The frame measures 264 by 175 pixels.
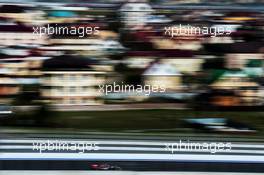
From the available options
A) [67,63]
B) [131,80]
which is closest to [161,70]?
[131,80]

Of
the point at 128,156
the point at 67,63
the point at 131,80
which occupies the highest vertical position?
the point at 67,63

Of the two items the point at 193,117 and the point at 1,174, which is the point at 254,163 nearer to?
the point at 193,117

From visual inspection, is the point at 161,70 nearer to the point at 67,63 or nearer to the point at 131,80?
the point at 131,80

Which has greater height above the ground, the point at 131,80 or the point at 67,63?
the point at 67,63

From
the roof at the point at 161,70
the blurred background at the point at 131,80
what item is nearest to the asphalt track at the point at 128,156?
the blurred background at the point at 131,80

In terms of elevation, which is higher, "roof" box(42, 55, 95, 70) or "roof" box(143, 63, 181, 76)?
"roof" box(42, 55, 95, 70)

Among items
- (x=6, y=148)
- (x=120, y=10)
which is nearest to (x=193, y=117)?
(x=120, y=10)

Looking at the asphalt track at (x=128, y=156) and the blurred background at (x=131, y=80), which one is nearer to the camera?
the blurred background at (x=131, y=80)

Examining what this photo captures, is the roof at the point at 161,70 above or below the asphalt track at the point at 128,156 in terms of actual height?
above

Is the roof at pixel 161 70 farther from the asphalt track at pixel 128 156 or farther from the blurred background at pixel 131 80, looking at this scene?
the asphalt track at pixel 128 156

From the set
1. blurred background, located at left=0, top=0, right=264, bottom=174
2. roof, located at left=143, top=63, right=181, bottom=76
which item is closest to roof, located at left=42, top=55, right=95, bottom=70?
blurred background, located at left=0, top=0, right=264, bottom=174

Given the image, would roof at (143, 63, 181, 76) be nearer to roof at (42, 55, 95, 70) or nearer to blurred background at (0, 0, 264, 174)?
blurred background at (0, 0, 264, 174)

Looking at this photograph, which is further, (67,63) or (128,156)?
(128,156)

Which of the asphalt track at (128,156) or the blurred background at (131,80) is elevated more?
the blurred background at (131,80)
